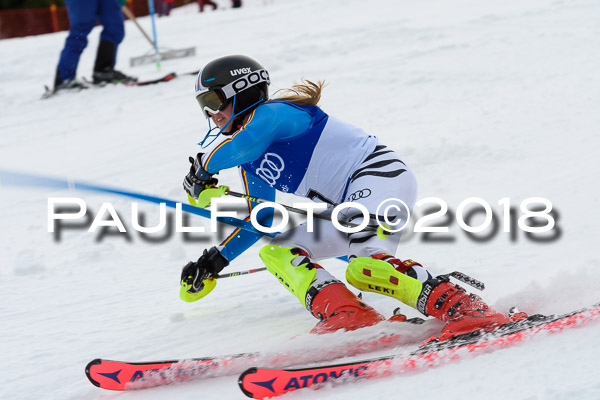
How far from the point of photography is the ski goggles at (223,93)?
10.7 feet

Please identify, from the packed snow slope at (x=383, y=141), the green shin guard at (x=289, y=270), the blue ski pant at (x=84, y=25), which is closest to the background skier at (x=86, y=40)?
the blue ski pant at (x=84, y=25)

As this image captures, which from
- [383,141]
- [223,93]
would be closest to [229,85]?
[223,93]

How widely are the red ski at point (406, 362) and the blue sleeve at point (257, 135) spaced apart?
1003 millimetres

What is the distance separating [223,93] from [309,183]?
22.4 inches

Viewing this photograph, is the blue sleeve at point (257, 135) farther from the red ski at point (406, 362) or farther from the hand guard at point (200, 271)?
the red ski at point (406, 362)

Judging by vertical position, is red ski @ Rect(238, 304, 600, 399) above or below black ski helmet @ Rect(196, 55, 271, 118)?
below

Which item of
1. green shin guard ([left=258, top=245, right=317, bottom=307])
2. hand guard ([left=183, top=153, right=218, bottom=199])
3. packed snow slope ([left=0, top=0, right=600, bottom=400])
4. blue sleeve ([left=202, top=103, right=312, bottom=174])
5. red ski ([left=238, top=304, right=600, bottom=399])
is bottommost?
packed snow slope ([left=0, top=0, right=600, bottom=400])

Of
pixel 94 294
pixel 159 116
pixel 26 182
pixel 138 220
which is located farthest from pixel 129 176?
pixel 26 182

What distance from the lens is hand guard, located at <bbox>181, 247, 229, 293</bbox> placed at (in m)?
3.34

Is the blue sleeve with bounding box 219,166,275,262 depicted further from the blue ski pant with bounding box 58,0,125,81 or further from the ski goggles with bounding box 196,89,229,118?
the blue ski pant with bounding box 58,0,125,81

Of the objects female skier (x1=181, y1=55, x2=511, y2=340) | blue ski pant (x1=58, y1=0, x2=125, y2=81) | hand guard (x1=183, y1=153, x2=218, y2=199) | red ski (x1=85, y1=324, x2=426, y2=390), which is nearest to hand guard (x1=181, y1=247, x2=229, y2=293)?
female skier (x1=181, y1=55, x2=511, y2=340)

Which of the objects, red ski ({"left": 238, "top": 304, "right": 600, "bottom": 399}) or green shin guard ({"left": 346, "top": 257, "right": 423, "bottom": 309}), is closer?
red ski ({"left": 238, "top": 304, "right": 600, "bottom": 399})

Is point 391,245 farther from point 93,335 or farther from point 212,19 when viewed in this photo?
point 212,19

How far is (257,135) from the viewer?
3033 millimetres
